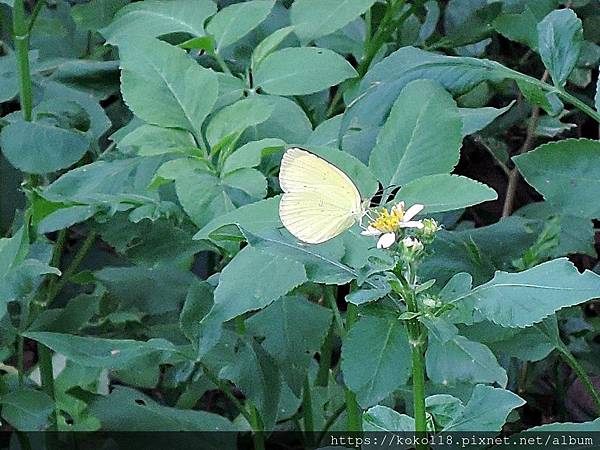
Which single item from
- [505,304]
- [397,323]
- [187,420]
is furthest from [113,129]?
[505,304]

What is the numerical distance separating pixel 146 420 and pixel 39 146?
381 mm

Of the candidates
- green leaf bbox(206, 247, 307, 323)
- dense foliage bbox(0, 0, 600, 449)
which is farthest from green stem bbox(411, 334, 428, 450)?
green leaf bbox(206, 247, 307, 323)

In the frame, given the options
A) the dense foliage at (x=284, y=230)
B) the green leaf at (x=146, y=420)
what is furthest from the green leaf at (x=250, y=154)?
the green leaf at (x=146, y=420)

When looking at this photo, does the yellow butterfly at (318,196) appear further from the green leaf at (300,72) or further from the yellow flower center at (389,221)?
the green leaf at (300,72)

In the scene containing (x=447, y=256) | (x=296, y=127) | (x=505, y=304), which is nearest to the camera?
(x=505, y=304)

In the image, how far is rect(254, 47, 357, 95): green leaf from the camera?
0.98 m

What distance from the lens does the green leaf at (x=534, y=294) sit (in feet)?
2.06

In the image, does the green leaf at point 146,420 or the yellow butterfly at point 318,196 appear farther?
the green leaf at point 146,420

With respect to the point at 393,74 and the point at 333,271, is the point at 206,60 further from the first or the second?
the point at 333,271

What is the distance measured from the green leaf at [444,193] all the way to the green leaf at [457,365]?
0.37 ft

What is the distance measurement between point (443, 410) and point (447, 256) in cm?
22

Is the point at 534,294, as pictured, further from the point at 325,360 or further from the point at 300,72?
the point at 325,360

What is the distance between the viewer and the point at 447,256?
0.90m

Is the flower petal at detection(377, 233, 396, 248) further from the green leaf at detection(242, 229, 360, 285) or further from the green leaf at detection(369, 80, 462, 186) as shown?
the green leaf at detection(369, 80, 462, 186)
